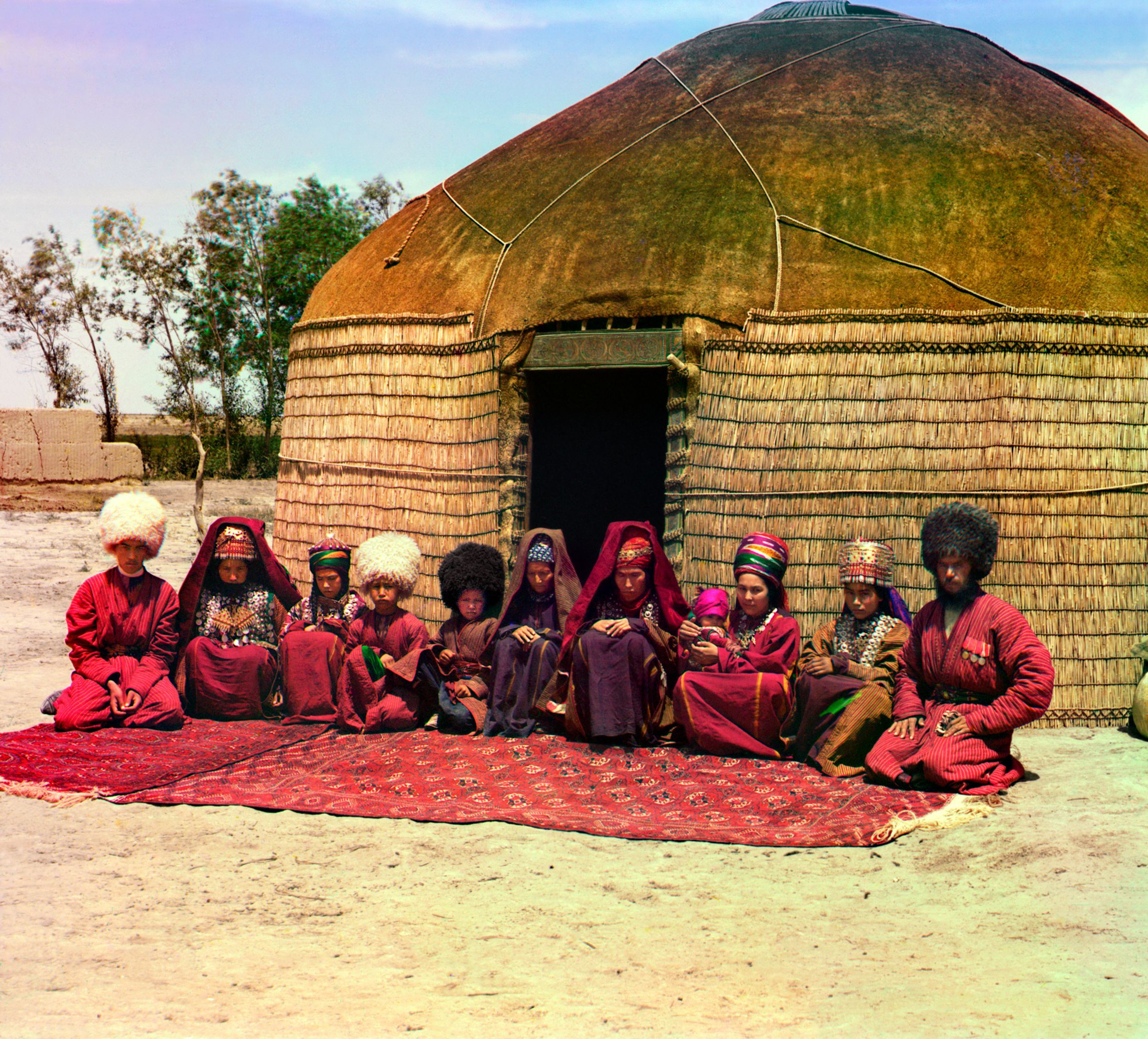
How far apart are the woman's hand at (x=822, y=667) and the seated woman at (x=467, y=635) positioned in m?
1.61

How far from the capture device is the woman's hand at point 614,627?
5609mm

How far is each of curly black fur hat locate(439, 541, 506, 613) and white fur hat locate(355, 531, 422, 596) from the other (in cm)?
20

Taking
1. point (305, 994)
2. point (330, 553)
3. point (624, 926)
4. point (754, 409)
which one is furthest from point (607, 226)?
point (305, 994)

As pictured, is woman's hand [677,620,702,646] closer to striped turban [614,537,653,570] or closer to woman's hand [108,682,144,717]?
striped turban [614,537,653,570]

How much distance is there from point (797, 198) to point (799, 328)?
0.96 metres

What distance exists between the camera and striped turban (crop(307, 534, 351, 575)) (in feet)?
20.1

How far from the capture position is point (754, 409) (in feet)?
21.5

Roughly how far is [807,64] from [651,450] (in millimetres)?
2963

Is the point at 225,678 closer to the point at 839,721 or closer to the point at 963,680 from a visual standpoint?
the point at 839,721

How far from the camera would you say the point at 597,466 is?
9.23 m

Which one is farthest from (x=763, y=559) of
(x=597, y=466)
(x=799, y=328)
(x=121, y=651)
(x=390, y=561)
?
(x=597, y=466)

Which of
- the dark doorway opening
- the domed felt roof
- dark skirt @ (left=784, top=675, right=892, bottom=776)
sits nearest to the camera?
dark skirt @ (left=784, top=675, right=892, bottom=776)

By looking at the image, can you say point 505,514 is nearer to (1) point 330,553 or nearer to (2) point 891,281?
(1) point 330,553

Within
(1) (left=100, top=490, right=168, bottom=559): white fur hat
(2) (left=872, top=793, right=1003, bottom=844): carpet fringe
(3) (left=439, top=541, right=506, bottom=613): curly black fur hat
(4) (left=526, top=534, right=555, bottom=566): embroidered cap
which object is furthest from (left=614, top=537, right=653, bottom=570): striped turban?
(1) (left=100, top=490, right=168, bottom=559): white fur hat
